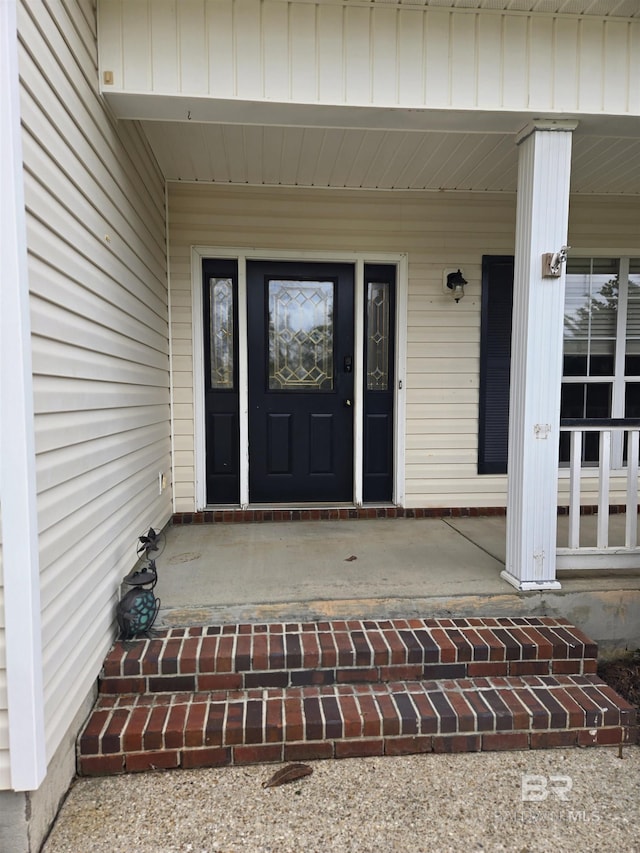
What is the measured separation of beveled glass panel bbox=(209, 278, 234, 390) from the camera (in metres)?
3.63

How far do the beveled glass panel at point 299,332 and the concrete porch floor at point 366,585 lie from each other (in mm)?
1241

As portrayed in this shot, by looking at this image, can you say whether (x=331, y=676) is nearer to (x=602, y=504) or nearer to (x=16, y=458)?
(x=16, y=458)

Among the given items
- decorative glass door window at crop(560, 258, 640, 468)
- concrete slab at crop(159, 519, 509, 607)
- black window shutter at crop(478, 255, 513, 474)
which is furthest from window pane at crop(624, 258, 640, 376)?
concrete slab at crop(159, 519, 509, 607)

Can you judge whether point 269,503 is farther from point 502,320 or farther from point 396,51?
point 396,51

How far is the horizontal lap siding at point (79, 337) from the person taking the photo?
149 centimetres

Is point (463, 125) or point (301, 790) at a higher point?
point (463, 125)

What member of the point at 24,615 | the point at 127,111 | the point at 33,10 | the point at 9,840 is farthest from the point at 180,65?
the point at 9,840

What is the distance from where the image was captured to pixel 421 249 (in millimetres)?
3658

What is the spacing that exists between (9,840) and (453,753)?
1429 millimetres

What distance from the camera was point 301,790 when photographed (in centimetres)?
162

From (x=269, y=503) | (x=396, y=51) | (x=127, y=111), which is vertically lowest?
(x=269, y=503)

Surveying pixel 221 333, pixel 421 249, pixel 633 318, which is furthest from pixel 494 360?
pixel 221 333

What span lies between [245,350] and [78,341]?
6.04ft

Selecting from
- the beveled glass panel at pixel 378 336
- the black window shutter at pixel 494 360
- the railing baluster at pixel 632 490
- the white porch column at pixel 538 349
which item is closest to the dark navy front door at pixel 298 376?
the beveled glass panel at pixel 378 336
